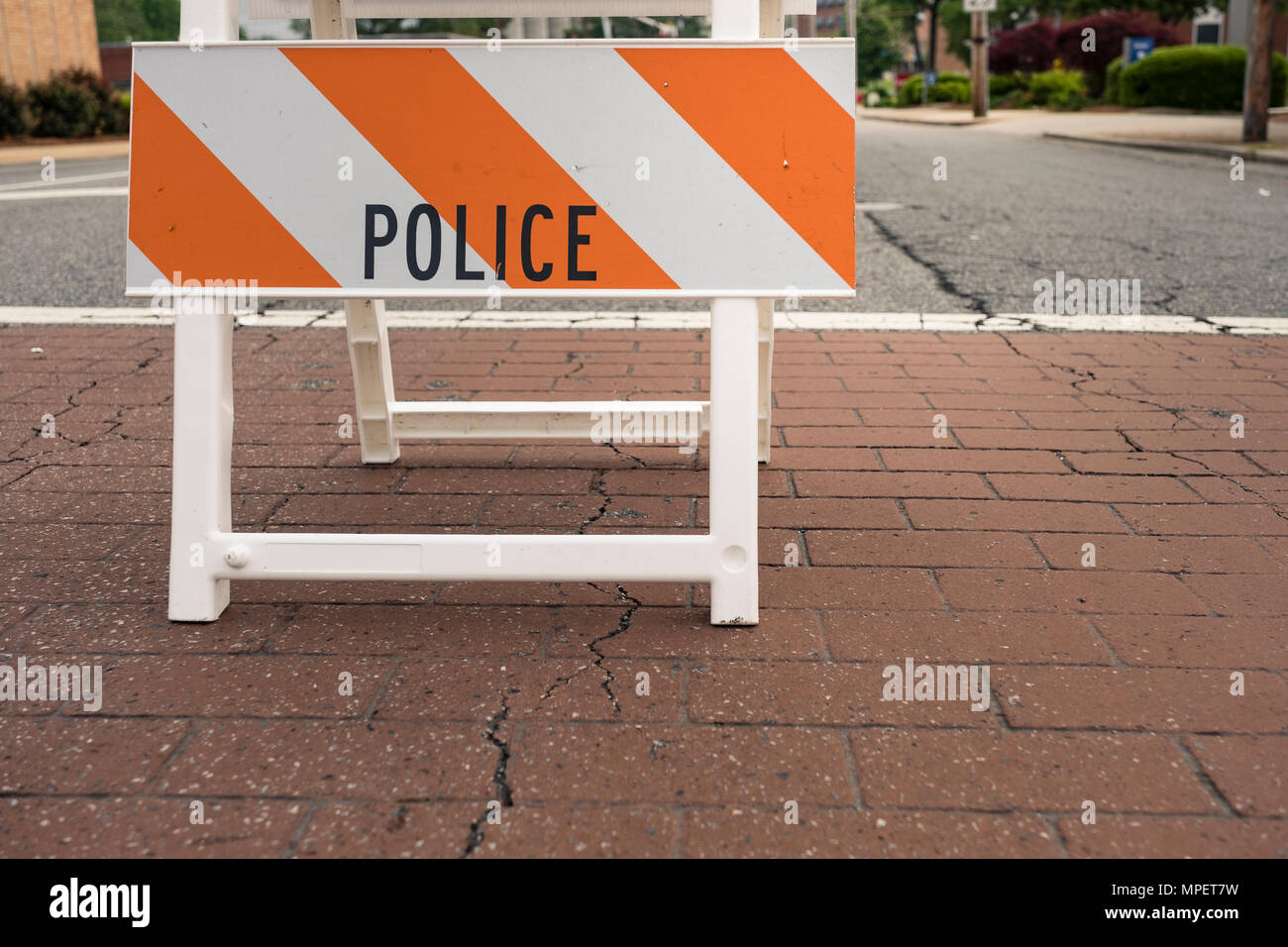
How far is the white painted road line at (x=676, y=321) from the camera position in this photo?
17.6 ft

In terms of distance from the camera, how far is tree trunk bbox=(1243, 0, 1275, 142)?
17578 millimetres

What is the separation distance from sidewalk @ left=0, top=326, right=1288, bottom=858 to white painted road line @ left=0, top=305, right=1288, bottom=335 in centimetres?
128

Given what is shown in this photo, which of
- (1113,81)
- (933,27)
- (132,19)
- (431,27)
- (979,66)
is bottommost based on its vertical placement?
(1113,81)

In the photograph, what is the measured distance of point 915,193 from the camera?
1172 cm

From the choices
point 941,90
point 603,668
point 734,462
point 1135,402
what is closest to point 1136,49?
point 941,90

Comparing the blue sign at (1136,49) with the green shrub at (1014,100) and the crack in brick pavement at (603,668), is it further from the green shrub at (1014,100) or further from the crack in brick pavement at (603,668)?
the crack in brick pavement at (603,668)

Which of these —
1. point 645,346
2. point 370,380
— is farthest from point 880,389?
point 370,380

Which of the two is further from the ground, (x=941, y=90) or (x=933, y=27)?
(x=933, y=27)

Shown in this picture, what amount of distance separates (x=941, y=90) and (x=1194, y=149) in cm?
3249

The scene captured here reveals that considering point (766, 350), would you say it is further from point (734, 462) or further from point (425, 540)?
point (425, 540)

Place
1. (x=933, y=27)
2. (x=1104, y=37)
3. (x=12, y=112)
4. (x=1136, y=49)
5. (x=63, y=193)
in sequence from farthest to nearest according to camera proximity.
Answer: (x=933, y=27)
(x=1104, y=37)
(x=1136, y=49)
(x=12, y=112)
(x=63, y=193)

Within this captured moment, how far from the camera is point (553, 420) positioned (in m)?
3.51

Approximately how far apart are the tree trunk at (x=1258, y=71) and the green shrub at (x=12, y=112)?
74.8 ft

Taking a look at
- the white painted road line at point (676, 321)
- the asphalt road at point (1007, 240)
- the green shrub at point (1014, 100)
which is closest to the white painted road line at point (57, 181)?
the asphalt road at point (1007, 240)
